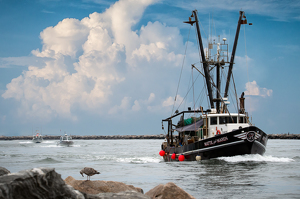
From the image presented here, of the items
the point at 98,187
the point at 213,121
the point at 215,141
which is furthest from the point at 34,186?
the point at 213,121

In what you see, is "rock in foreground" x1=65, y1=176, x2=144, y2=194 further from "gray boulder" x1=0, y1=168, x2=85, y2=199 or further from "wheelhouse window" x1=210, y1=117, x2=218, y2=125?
"wheelhouse window" x1=210, y1=117, x2=218, y2=125

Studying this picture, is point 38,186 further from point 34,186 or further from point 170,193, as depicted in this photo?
point 170,193

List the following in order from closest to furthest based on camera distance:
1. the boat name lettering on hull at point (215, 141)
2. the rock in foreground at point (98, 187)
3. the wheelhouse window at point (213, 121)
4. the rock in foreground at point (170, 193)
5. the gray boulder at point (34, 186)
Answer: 1. the gray boulder at point (34, 186)
2. the rock in foreground at point (170, 193)
3. the rock in foreground at point (98, 187)
4. the boat name lettering on hull at point (215, 141)
5. the wheelhouse window at point (213, 121)

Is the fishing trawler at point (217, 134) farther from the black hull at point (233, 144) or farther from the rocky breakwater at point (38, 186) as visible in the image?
the rocky breakwater at point (38, 186)

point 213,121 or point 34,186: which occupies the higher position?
point 213,121

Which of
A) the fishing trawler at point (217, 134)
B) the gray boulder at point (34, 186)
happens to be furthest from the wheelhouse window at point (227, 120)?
the gray boulder at point (34, 186)

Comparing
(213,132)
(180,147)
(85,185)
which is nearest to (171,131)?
(180,147)

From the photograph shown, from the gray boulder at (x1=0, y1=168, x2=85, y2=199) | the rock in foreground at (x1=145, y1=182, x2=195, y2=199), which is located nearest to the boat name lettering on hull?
the rock in foreground at (x1=145, y1=182, x2=195, y2=199)

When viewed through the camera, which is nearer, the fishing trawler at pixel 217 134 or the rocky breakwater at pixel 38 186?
the rocky breakwater at pixel 38 186

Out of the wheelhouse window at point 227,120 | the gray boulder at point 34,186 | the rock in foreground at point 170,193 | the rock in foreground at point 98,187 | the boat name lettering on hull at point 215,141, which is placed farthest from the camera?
the wheelhouse window at point 227,120

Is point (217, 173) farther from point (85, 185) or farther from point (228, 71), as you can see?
point (228, 71)

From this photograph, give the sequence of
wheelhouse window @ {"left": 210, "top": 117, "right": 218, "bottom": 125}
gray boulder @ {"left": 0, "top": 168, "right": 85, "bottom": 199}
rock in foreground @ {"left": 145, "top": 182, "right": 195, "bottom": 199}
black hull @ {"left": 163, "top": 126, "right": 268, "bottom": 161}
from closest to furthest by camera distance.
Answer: gray boulder @ {"left": 0, "top": 168, "right": 85, "bottom": 199} < rock in foreground @ {"left": 145, "top": 182, "right": 195, "bottom": 199} < black hull @ {"left": 163, "top": 126, "right": 268, "bottom": 161} < wheelhouse window @ {"left": 210, "top": 117, "right": 218, "bottom": 125}

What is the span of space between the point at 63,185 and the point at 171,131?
87.1ft

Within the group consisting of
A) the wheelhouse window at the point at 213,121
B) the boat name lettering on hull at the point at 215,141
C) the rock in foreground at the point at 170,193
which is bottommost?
the rock in foreground at the point at 170,193
